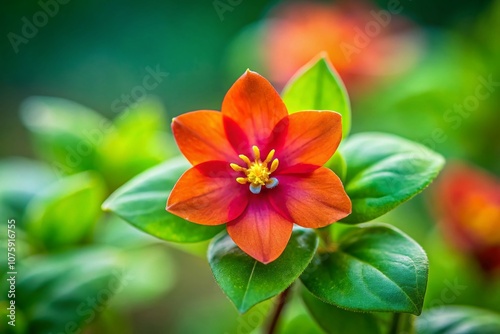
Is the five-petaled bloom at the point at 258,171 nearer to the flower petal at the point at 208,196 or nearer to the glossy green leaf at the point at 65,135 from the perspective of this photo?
the flower petal at the point at 208,196

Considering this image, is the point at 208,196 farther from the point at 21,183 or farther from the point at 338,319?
the point at 21,183

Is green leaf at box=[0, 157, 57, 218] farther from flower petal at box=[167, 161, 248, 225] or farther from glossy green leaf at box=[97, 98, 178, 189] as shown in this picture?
flower petal at box=[167, 161, 248, 225]

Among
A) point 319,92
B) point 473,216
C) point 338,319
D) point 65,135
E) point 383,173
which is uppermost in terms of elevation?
point 65,135

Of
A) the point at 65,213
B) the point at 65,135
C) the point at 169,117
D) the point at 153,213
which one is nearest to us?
the point at 153,213

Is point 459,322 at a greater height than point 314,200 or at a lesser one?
lesser

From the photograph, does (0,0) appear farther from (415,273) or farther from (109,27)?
(415,273)

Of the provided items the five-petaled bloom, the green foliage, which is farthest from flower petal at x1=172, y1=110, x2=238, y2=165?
the green foliage

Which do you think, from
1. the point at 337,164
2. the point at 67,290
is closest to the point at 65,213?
the point at 67,290

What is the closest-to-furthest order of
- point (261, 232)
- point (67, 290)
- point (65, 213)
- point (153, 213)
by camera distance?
point (261, 232) → point (153, 213) → point (67, 290) → point (65, 213)
